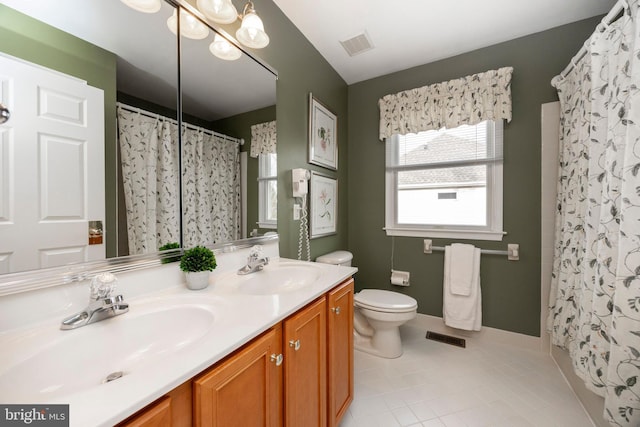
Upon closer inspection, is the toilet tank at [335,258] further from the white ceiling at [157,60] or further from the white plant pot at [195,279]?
the white ceiling at [157,60]

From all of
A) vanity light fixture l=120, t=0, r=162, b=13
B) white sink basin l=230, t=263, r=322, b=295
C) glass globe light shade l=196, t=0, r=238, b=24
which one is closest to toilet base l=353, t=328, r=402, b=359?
white sink basin l=230, t=263, r=322, b=295

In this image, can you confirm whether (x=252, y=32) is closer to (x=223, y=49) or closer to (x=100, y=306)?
(x=223, y=49)

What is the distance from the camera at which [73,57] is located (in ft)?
2.60

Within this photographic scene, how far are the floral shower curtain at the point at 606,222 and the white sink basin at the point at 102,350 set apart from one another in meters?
1.60

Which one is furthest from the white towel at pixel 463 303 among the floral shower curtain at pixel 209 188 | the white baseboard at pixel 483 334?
the floral shower curtain at pixel 209 188

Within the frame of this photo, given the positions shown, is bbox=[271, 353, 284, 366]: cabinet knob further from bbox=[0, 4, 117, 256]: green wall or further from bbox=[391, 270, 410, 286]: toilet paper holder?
bbox=[391, 270, 410, 286]: toilet paper holder

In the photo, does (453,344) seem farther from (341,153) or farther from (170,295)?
(170,295)

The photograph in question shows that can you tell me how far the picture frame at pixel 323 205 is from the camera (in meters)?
2.03

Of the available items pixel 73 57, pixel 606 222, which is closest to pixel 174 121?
pixel 73 57

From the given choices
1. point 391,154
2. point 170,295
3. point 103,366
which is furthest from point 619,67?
point 103,366

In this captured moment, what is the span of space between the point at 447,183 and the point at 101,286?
8.00 feet

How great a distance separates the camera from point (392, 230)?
2.47 metres

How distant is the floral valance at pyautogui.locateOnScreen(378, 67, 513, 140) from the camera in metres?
1.99

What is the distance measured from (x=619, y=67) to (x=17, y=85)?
229 centimetres
